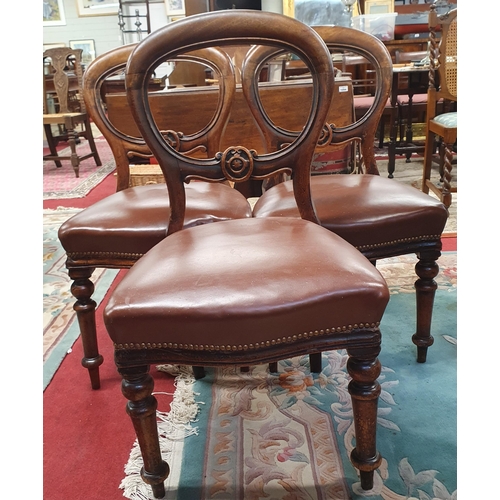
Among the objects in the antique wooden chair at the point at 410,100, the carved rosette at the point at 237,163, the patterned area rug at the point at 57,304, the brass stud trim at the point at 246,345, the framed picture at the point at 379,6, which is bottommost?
the patterned area rug at the point at 57,304

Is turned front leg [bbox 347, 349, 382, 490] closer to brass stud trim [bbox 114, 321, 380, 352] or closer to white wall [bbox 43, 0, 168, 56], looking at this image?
brass stud trim [bbox 114, 321, 380, 352]

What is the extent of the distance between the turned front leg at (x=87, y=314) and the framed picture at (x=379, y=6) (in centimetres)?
584

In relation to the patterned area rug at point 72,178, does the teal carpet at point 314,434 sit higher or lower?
lower

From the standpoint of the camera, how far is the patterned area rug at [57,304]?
5.15 ft

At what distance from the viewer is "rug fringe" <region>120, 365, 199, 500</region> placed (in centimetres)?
102

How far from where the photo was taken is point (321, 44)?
0.93 meters

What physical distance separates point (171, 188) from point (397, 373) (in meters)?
0.83

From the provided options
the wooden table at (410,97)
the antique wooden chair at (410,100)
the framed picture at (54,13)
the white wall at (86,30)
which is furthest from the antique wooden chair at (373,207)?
the framed picture at (54,13)

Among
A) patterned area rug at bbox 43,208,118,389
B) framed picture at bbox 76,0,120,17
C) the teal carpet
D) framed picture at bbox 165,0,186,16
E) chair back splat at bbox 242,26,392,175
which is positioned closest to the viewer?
the teal carpet

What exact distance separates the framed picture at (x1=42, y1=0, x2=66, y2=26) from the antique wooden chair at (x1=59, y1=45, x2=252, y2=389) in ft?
25.6

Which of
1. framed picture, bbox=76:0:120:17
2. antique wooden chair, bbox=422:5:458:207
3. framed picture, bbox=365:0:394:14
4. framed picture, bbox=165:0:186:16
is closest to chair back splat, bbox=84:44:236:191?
antique wooden chair, bbox=422:5:458:207

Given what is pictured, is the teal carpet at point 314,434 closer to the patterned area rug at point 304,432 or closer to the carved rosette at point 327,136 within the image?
the patterned area rug at point 304,432

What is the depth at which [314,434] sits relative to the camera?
3.77ft
